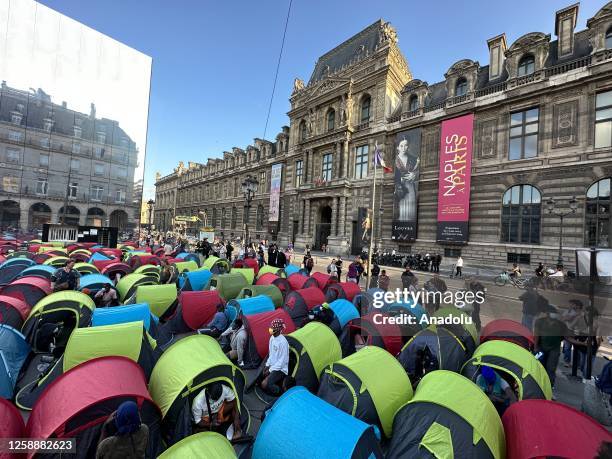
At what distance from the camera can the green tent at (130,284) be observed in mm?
10125

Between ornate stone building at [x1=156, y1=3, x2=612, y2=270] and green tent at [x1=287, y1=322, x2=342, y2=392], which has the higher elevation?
ornate stone building at [x1=156, y1=3, x2=612, y2=270]

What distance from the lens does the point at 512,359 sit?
5.09 metres

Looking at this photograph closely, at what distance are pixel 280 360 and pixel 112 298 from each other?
6.93 metres

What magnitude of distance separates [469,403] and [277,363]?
3.41 m

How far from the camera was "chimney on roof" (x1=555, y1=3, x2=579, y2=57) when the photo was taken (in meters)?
18.9

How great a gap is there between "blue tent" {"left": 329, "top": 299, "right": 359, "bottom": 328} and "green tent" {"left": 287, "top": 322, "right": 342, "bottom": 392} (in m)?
1.97

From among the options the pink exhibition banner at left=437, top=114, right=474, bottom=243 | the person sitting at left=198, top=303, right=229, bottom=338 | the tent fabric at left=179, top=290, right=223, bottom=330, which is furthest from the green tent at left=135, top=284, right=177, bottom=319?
the pink exhibition banner at left=437, top=114, right=474, bottom=243

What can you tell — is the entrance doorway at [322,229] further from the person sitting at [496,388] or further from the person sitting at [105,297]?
the person sitting at [496,388]

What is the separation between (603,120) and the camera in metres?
17.2

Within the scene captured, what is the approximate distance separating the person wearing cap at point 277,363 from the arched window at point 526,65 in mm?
25504

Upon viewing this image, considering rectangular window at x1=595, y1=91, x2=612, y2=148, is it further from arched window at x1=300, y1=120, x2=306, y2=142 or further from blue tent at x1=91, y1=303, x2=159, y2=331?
arched window at x1=300, y1=120, x2=306, y2=142

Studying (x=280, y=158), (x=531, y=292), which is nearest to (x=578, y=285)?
(x=531, y=292)

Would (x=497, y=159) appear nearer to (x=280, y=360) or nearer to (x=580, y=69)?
(x=580, y=69)

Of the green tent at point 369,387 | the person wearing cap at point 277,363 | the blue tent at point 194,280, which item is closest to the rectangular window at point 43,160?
the blue tent at point 194,280
